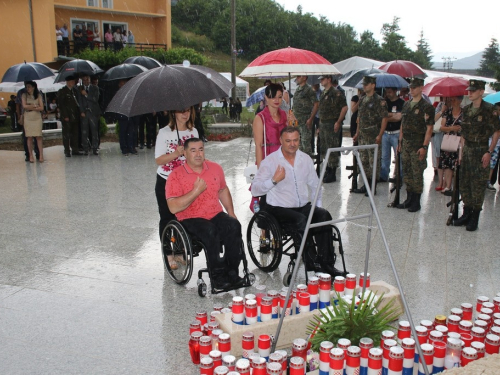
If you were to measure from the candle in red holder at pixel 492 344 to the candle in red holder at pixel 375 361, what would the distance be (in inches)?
27.0

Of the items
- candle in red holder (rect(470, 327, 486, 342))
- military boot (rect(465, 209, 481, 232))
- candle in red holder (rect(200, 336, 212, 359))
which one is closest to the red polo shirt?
candle in red holder (rect(200, 336, 212, 359))

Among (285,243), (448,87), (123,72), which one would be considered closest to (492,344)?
(285,243)

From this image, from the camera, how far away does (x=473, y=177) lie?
605 centimetres

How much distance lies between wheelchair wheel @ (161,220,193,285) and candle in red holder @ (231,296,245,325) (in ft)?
3.03

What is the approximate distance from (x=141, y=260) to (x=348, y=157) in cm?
706

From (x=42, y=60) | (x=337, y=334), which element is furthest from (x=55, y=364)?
(x=42, y=60)

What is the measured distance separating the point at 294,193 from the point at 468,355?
2.35 m

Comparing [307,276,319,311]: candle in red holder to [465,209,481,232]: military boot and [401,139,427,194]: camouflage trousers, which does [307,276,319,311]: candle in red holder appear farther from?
[401,139,427,194]: camouflage trousers

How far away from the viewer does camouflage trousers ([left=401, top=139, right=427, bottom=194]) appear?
6.89 m

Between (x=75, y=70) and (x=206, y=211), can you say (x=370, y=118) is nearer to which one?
(x=206, y=211)

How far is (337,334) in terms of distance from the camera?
10.1 feet

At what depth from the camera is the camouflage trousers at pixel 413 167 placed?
689cm

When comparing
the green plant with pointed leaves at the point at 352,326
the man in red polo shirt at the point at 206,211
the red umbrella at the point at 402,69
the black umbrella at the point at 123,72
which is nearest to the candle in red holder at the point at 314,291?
the green plant with pointed leaves at the point at 352,326

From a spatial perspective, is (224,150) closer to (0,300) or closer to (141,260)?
(141,260)
